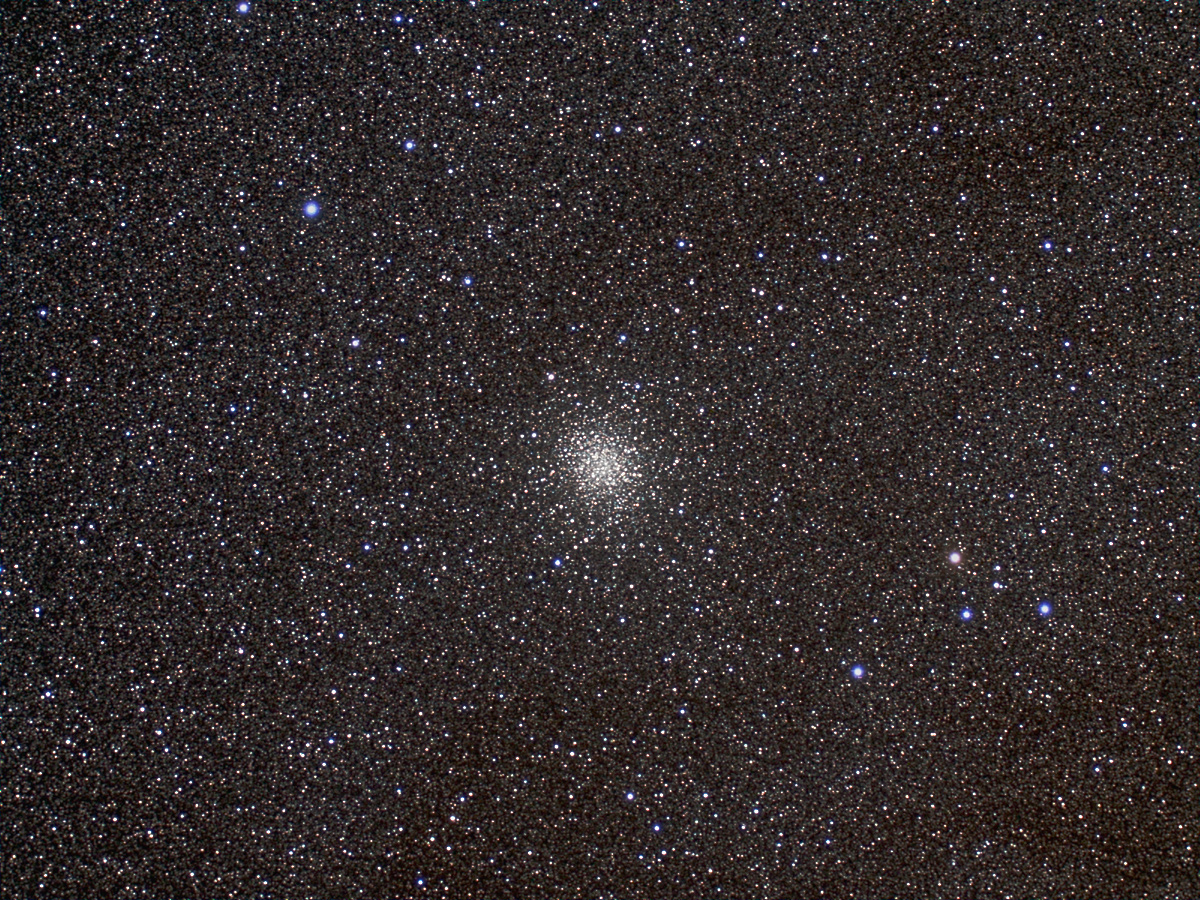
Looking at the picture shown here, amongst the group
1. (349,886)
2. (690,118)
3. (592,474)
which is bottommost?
(349,886)

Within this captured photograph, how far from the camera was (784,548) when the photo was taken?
0.42 metres

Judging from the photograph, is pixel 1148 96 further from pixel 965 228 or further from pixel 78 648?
pixel 78 648

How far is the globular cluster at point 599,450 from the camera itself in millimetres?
410

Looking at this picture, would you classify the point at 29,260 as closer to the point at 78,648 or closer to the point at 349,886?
the point at 78,648

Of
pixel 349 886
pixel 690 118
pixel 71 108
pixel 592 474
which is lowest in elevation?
pixel 349 886

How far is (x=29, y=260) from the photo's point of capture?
0.41 meters

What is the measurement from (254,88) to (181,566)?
0.27 meters

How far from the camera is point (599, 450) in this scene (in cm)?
42

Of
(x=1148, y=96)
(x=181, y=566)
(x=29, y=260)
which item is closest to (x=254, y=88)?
(x=29, y=260)

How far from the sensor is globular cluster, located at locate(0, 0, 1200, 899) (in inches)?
16.2

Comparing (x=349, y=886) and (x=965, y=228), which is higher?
(x=965, y=228)

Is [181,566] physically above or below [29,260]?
below

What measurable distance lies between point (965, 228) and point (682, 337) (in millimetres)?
178

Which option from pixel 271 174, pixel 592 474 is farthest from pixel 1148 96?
pixel 271 174
